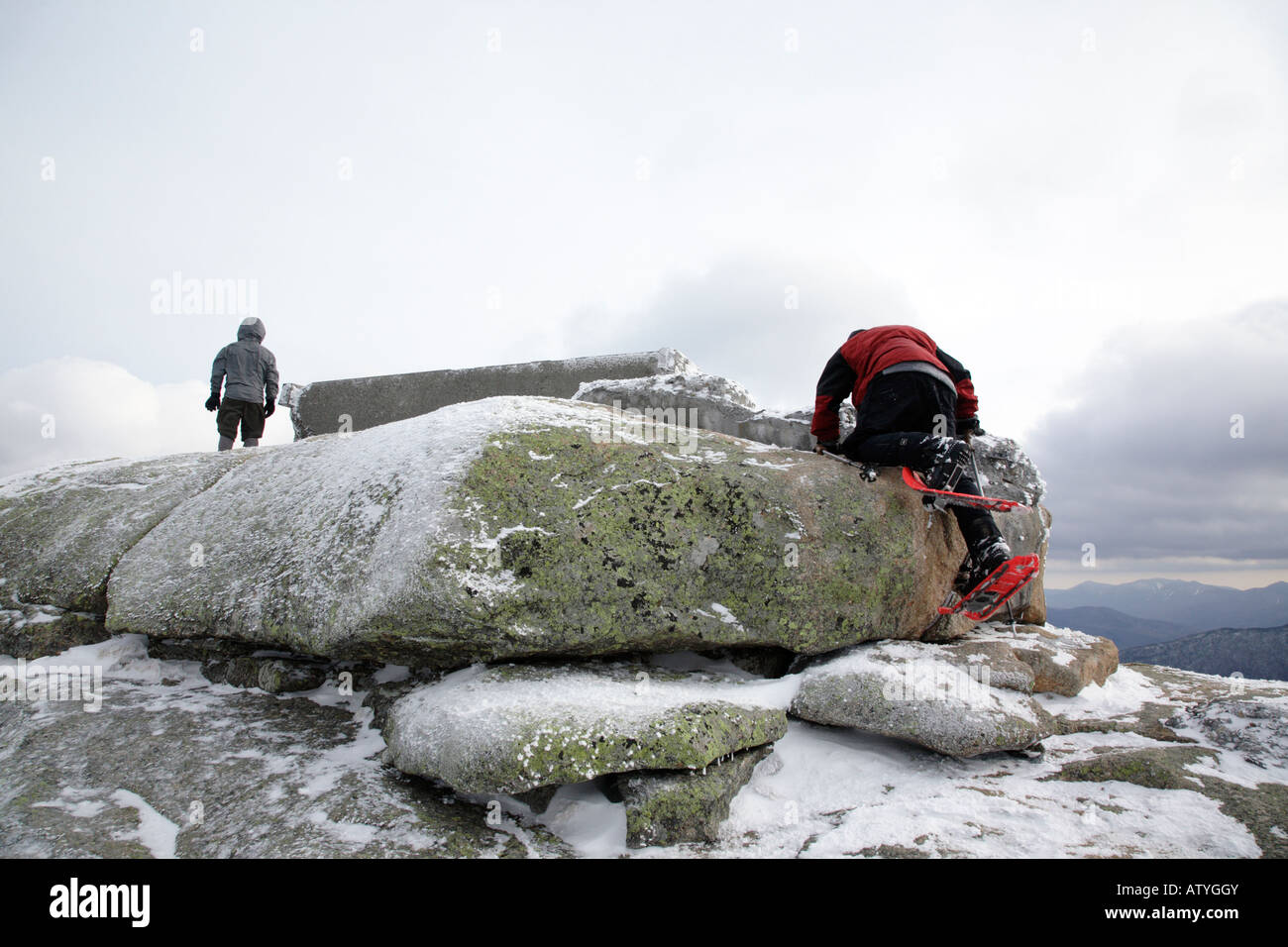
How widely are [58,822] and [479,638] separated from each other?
2351 mm

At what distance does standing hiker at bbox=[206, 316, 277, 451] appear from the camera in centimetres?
896

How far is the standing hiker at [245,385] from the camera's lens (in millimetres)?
8961

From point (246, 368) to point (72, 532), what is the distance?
3692mm

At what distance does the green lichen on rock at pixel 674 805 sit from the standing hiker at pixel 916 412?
3.03m

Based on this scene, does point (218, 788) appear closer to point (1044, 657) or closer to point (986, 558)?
point (986, 558)

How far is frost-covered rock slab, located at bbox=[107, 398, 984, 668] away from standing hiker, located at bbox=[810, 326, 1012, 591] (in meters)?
0.33

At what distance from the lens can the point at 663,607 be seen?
4.67 m

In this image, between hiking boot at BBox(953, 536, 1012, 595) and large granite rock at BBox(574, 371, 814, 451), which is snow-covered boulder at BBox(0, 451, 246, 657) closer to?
large granite rock at BBox(574, 371, 814, 451)

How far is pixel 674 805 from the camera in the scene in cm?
363

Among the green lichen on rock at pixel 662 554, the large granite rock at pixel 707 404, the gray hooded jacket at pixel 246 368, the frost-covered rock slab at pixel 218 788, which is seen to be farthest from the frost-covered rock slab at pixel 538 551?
the gray hooded jacket at pixel 246 368

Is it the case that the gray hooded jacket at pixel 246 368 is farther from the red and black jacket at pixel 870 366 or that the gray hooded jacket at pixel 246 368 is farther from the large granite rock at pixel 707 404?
the red and black jacket at pixel 870 366
